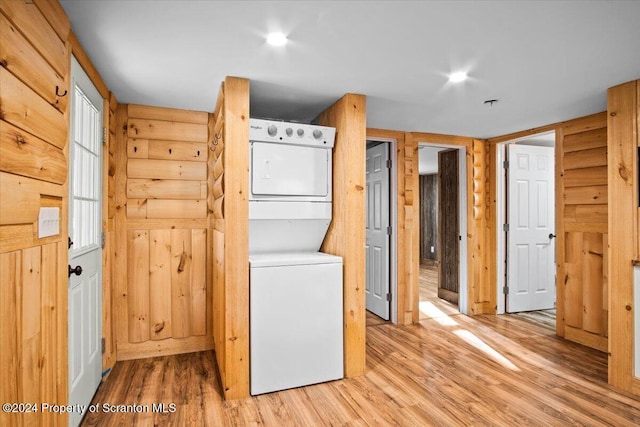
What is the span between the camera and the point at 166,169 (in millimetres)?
3092

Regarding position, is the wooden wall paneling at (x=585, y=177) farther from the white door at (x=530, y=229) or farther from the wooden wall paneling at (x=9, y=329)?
the wooden wall paneling at (x=9, y=329)

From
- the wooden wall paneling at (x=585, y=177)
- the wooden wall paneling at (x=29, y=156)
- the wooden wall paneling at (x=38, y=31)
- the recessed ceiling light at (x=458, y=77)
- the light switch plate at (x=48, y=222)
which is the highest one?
the recessed ceiling light at (x=458, y=77)

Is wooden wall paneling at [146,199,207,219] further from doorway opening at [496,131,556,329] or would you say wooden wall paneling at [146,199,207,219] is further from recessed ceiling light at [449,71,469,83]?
doorway opening at [496,131,556,329]

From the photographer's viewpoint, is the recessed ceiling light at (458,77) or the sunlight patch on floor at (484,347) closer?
the recessed ceiling light at (458,77)

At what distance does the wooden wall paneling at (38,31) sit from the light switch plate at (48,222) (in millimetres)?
626

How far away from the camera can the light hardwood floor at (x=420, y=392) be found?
2.12 m

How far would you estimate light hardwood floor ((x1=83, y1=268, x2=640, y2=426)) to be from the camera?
212cm

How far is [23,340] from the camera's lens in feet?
4.25

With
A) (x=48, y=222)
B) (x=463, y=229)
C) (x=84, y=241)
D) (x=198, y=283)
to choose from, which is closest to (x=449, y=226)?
(x=463, y=229)

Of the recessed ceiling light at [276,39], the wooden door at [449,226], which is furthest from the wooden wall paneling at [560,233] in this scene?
the recessed ceiling light at [276,39]

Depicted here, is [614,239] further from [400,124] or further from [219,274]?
[219,274]

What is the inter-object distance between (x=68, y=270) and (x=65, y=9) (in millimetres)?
1212

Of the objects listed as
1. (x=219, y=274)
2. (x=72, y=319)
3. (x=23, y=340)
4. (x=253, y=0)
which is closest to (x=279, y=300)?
(x=219, y=274)

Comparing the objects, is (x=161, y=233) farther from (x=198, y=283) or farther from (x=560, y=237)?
(x=560, y=237)
